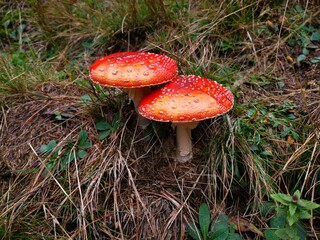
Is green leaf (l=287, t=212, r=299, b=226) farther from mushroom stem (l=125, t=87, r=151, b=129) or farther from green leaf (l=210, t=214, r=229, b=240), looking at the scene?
mushroom stem (l=125, t=87, r=151, b=129)

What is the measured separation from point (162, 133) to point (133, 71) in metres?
0.67

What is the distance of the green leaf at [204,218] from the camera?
2.45m

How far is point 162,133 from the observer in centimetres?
286

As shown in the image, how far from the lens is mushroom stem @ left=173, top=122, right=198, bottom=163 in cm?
271

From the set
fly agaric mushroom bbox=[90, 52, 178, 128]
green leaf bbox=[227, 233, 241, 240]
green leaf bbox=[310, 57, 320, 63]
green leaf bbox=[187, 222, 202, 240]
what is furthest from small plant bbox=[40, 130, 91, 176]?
green leaf bbox=[310, 57, 320, 63]

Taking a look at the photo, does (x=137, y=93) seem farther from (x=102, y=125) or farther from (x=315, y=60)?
(x=315, y=60)

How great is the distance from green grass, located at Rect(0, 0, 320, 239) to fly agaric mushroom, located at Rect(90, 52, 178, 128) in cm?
50

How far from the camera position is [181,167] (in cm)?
280

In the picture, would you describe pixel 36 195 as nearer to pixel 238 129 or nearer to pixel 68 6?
pixel 238 129

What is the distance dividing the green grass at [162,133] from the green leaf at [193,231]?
0.17ft

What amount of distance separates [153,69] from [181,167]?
0.83 m

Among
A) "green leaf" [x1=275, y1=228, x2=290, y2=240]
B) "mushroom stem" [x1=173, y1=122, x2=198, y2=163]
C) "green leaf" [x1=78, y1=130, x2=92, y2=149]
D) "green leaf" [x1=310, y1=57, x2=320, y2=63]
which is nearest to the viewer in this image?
"green leaf" [x1=275, y1=228, x2=290, y2=240]

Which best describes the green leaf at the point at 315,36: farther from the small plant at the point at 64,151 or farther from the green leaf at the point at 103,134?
the small plant at the point at 64,151

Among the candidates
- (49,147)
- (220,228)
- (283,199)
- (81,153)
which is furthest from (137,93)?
(283,199)
